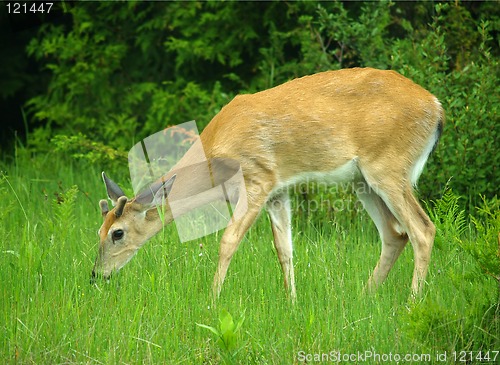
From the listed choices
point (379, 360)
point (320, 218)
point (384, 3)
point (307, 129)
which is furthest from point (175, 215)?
point (384, 3)

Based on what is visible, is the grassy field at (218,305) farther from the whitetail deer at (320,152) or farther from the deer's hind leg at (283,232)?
the whitetail deer at (320,152)

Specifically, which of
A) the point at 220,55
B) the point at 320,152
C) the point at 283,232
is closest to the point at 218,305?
the point at 283,232

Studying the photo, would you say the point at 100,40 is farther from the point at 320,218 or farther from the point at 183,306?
the point at 183,306

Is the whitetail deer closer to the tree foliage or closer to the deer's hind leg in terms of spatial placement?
the deer's hind leg

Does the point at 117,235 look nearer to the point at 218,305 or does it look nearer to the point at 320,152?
the point at 218,305

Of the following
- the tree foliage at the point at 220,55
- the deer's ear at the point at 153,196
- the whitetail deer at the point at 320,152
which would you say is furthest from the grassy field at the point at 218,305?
the tree foliage at the point at 220,55

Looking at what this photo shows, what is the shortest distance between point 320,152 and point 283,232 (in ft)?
2.07

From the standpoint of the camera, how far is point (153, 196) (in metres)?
6.06

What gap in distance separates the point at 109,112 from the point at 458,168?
16.4 feet

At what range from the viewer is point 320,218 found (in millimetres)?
7605

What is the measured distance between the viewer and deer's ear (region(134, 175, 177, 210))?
6004 millimetres

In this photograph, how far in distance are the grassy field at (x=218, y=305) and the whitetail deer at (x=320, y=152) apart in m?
0.22

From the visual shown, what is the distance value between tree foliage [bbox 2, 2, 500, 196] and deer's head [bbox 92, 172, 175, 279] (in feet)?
8.65

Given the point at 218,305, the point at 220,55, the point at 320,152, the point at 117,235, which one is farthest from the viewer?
the point at 220,55
